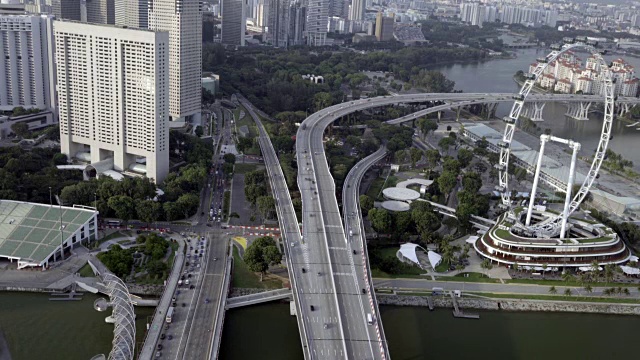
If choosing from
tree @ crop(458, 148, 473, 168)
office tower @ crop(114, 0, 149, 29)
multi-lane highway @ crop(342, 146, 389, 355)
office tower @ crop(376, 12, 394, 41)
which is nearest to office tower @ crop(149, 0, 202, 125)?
office tower @ crop(114, 0, 149, 29)

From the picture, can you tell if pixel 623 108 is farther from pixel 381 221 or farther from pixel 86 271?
pixel 86 271

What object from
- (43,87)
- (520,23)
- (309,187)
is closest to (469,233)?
(309,187)

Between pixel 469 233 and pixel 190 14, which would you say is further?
pixel 190 14

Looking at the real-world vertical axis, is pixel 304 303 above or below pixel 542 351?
above

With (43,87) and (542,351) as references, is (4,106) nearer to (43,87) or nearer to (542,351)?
(43,87)

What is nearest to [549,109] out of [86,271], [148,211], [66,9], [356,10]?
[148,211]

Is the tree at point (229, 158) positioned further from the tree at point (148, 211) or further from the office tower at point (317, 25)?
the office tower at point (317, 25)

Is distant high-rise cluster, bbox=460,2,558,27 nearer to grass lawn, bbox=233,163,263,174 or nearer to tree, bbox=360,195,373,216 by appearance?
grass lawn, bbox=233,163,263,174

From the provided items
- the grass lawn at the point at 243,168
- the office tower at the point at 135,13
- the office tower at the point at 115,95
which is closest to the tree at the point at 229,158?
the grass lawn at the point at 243,168
